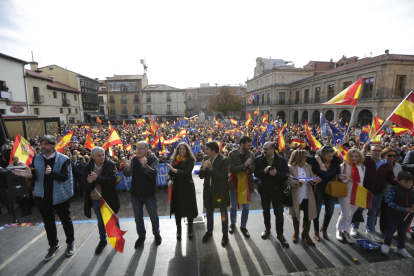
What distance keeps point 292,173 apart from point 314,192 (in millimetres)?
593

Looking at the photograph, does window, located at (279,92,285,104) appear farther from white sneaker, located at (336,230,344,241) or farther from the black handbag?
the black handbag

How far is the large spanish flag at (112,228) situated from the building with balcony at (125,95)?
4598 centimetres

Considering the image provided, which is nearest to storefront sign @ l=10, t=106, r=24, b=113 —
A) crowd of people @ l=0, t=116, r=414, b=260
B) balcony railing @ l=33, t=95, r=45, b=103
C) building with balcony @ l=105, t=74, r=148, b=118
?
balcony railing @ l=33, t=95, r=45, b=103

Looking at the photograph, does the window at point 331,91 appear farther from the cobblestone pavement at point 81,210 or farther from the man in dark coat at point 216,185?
the man in dark coat at point 216,185

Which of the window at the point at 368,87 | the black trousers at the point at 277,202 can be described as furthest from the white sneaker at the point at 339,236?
the window at the point at 368,87

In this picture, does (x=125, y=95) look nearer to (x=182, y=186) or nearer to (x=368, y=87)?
(x=368, y=87)

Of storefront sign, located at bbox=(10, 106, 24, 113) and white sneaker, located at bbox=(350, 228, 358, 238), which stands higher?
storefront sign, located at bbox=(10, 106, 24, 113)

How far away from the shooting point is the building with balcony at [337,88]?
20156 mm

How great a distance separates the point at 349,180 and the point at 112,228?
3.99m

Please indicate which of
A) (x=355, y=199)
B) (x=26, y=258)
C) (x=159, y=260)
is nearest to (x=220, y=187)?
(x=159, y=260)

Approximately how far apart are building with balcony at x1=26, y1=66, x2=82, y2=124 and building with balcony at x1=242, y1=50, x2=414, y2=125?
34.4 m

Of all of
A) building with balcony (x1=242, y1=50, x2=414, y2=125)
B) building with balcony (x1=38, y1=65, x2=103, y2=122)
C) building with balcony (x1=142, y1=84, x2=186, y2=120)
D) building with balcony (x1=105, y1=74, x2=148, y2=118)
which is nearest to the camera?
building with balcony (x1=242, y1=50, x2=414, y2=125)

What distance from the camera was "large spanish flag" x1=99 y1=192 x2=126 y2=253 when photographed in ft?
9.58

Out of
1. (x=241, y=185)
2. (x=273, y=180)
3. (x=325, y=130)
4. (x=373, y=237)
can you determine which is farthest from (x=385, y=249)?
(x=325, y=130)
